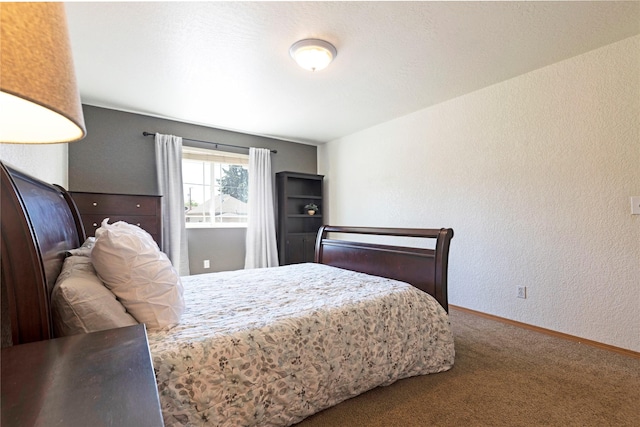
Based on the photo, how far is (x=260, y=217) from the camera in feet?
14.9

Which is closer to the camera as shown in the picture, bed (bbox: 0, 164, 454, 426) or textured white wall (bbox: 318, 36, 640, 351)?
bed (bbox: 0, 164, 454, 426)

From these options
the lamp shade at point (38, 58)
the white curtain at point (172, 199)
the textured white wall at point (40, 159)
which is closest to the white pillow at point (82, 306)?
the textured white wall at point (40, 159)

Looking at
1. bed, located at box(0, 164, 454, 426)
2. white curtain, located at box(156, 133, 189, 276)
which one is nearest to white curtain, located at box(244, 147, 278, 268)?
white curtain, located at box(156, 133, 189, 276)

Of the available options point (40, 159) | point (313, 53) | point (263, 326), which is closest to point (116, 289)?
point (263, 326)

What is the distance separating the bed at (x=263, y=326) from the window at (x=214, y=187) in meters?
2.18

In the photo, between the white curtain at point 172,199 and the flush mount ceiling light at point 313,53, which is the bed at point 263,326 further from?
the white curtain at point 172,199

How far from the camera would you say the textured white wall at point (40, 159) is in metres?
1.48

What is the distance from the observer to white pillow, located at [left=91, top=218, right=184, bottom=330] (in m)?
1.24

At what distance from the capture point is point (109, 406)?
549mm

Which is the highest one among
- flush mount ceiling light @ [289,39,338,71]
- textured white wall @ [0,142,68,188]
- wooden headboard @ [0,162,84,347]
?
flush mount ceiling light @ [289,39,338,71]

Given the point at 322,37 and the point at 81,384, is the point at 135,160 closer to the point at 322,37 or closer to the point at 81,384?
the point at 322,37

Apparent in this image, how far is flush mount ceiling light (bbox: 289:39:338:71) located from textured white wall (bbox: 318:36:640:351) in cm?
176

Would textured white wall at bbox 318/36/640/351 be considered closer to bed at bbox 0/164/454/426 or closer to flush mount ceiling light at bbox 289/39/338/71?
bed at bbox 0/164/454/426

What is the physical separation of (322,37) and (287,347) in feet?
6.81
